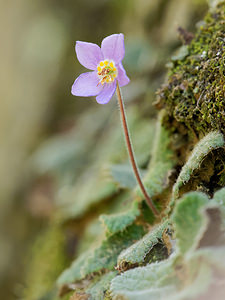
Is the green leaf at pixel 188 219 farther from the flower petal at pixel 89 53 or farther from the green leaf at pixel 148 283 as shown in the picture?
the flower petal at pixel 89 53

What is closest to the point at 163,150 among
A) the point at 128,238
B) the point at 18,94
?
the point at 128,238

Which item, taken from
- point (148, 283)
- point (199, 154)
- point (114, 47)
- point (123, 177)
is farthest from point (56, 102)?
point (148, 283)

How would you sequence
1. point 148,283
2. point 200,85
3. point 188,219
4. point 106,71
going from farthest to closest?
point 200,85, point 106,71, point 148,283, point 188,219

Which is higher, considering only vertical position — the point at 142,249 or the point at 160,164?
the point at 160,164

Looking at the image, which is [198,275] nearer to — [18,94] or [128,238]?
[128,238]

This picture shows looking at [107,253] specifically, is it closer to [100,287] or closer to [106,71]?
[100,287]

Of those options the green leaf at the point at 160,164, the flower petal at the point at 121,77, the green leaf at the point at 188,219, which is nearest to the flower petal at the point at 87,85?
the flower petal at the point at 121,77
